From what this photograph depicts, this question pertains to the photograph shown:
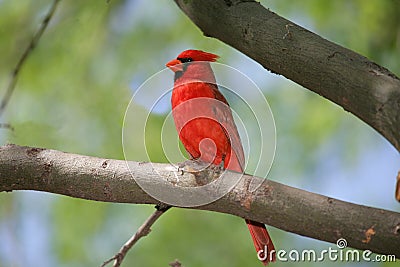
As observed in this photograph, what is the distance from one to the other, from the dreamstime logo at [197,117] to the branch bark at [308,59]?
0.10 meters

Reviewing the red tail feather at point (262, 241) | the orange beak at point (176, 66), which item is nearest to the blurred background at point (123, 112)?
the orange beak at point (176, 66)

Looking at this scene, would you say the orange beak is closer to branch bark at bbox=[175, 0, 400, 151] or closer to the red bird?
the red bird

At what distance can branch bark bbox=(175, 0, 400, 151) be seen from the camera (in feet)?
4.91

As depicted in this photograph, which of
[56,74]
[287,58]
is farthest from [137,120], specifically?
[56,74]

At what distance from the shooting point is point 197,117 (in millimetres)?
2480

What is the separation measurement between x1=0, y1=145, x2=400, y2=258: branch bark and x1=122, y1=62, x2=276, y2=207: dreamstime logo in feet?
0.07

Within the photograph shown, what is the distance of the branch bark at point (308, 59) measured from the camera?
1.50 meters

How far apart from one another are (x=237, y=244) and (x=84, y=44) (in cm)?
145

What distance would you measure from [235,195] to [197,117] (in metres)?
0.89

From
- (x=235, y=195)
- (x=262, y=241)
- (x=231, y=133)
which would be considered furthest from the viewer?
(x=231, y=133)

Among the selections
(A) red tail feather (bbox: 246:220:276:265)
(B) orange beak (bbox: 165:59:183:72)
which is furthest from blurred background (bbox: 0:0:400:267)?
(A) red tail feather (bbox: 246:220:276:265)

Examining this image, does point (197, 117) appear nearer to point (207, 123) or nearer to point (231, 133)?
point (207, 123)

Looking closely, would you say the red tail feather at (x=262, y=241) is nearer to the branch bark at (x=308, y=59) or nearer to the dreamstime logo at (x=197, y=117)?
the dreamstime logo at (x=197, y=117)

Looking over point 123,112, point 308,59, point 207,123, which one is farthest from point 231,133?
point 123,112
